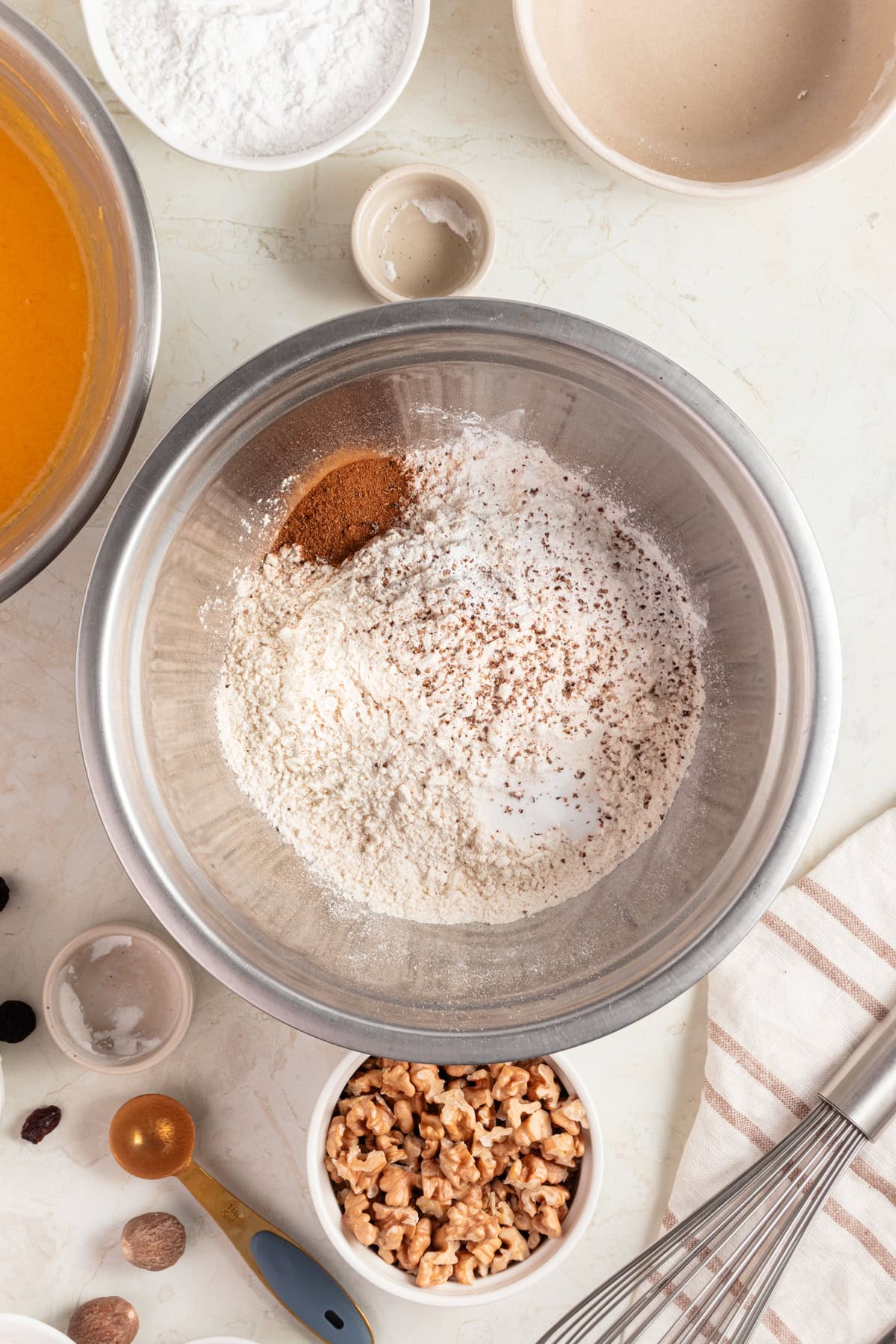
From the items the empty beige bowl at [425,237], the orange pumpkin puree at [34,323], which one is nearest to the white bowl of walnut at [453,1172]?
the orange pumpkin puree at [34,323]

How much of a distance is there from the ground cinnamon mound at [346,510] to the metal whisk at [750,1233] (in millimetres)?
827

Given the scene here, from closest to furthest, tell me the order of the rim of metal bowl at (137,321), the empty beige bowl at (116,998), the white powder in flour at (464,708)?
the rim of metal bowl at (137,321) < the white powder in flour at (464,708) < the empty beige bowl at (116,998)

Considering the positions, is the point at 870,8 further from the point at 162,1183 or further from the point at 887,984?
the point at 162,1183

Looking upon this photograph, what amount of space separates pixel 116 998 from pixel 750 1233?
79 centimetres

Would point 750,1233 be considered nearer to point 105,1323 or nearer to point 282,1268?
point 282,1268

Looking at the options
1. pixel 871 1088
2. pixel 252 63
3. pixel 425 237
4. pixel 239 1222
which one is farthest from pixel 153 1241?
pixel 252 63

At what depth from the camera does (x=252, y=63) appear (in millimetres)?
1037

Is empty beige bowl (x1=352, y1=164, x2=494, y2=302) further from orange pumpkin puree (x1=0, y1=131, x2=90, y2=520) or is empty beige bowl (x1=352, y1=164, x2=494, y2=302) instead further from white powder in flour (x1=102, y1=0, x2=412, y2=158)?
orange pumpkin puree (x1=0, y1=131, x2=90, y2=520)

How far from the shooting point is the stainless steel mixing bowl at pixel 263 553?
909 millimetres

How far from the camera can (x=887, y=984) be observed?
3.92ft

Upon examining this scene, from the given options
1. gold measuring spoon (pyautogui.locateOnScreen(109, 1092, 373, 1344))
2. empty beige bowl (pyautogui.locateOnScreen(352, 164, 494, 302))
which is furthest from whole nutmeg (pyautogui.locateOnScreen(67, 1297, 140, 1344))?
empty beige bowl (pyautogui.locateOnScreen(352, 164, 494, 302))

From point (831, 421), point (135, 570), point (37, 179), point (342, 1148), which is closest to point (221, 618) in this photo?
point (135, 570)

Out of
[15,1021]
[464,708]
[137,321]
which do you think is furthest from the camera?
[15,1021]

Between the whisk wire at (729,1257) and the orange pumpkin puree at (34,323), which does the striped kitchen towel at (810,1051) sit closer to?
the whisk wire at (729,1257)
